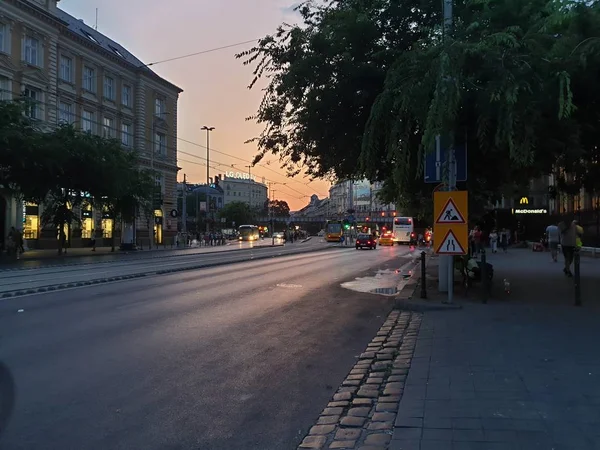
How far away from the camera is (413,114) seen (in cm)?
835

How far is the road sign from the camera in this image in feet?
34.9

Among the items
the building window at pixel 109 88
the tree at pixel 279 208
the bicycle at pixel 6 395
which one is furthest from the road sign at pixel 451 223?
the tree at pixel 279 208

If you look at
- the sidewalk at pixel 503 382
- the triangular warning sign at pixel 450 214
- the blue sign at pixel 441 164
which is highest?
the blue sign at pixel 441 164

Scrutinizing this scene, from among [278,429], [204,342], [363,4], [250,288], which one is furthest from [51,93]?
[278,429]

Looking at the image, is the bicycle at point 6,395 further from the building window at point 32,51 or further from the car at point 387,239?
the car at point 387,239

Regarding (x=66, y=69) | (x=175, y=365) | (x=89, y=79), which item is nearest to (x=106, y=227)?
(x=89, y=79)

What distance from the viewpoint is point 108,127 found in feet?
171

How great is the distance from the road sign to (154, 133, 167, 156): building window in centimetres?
5346

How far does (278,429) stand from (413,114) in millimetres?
5350

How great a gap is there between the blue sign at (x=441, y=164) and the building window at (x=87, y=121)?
4303 centimetres

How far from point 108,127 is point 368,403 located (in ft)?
169

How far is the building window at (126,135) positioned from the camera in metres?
54.6

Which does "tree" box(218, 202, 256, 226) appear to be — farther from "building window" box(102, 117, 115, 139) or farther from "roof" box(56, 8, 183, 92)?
"building window" box(102, 117, 115, 139)

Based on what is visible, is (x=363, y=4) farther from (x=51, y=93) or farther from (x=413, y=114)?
(x=51, y=93)
